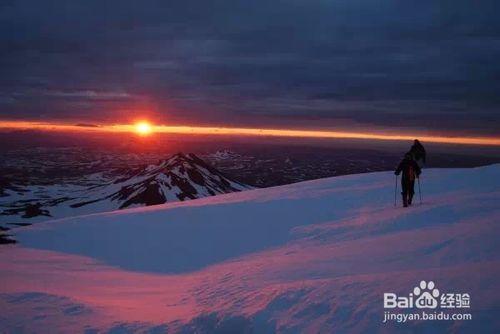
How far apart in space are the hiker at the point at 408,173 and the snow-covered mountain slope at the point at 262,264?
1.16 meters

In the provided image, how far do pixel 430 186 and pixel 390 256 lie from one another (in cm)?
1368

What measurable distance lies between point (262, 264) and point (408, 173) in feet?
25.0

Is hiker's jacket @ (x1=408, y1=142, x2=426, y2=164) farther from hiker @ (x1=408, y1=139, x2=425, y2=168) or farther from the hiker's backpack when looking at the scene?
the hiker's backpack

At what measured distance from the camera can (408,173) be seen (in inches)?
647

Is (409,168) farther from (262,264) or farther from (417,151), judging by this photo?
(262,264)

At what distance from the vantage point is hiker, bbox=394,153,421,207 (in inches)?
647

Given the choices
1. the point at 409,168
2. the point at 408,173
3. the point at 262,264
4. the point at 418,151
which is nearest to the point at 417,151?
the point at 418,151

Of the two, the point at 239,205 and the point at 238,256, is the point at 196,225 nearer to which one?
the point at 239,205

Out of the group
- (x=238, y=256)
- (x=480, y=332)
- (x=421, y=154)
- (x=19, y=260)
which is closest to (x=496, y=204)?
(x=421, y=154)

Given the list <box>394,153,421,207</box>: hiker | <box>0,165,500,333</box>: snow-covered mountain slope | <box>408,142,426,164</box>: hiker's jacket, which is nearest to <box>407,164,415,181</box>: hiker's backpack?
<box>394,153,421,207</box>: hiker

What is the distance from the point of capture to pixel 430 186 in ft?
72.4

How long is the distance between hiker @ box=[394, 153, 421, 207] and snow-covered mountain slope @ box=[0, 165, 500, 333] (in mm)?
1158

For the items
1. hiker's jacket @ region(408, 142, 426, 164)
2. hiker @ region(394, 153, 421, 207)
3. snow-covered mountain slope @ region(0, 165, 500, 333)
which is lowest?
snow-covered mountain slope @ region(0, 165, 500, 333)

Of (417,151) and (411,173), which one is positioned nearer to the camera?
(411,173)
